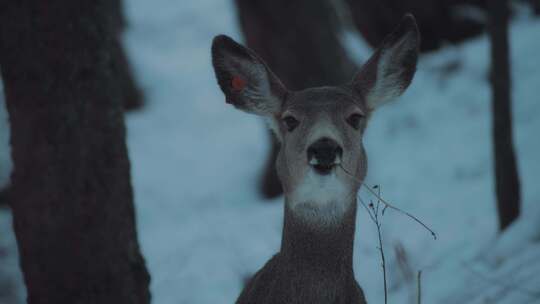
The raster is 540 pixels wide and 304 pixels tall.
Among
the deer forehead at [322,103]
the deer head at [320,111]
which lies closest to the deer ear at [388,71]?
the deer head at [320,111]

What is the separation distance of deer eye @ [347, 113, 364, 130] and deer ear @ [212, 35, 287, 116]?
1.72 feet

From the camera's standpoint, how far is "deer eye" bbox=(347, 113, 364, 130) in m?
4.43

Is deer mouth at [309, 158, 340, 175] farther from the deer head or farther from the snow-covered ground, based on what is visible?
the snow-covered ground

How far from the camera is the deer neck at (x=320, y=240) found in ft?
13.9

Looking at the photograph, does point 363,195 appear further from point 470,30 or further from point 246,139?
point 470,30

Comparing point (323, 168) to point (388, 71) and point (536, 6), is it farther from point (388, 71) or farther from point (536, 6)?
point (536, 6)

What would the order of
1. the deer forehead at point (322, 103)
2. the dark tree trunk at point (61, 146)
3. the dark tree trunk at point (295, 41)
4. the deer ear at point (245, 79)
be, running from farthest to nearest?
the dark tree trunk at point (295, 41)
the dark tree trunk at point (61, 146)
the deer ear at point (245, 79)
the deer forehead at point (322, 103)

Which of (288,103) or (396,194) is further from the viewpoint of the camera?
(396,194)

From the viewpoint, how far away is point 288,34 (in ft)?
31.5

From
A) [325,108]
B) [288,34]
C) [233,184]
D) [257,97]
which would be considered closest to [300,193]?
[325,108]

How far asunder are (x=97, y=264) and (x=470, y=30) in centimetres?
957

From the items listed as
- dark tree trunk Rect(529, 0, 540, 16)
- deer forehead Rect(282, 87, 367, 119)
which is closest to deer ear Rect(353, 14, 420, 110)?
deer forehead Rect(282, 87, 367, 119)

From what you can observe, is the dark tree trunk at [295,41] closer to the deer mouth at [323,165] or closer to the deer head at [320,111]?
the deer head at [320,111]

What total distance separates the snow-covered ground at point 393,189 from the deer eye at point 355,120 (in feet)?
2.86
